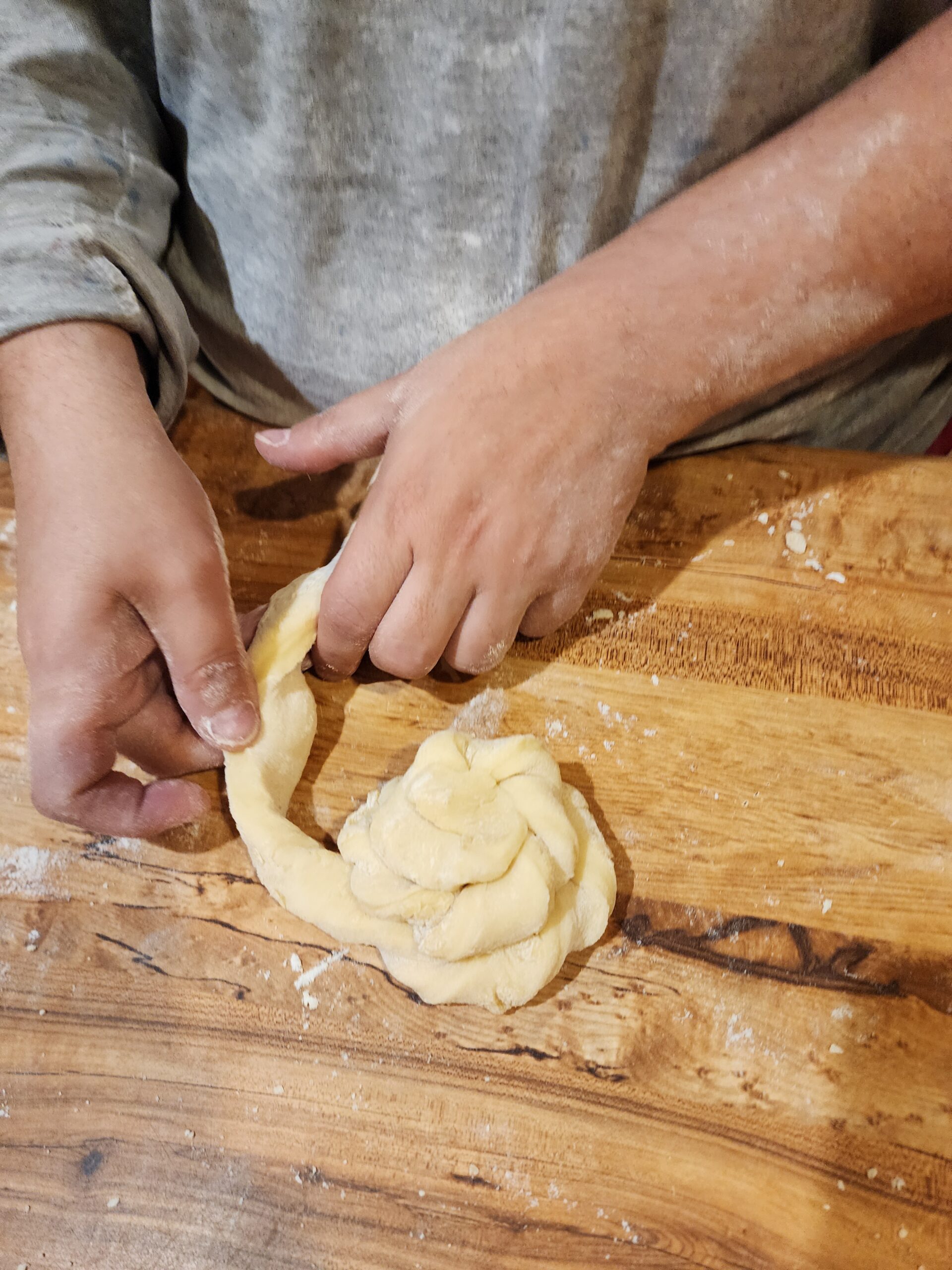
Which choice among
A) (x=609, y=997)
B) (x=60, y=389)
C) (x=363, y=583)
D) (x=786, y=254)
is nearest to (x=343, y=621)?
(x=363, y=583)

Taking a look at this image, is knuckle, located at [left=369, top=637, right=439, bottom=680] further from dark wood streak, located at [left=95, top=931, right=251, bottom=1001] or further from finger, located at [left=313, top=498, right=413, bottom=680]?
dark wood streak, located at [left=95, top=931, right=251, bottom=1001]

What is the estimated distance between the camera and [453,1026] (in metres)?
0.79

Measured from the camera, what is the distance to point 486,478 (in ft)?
2.57

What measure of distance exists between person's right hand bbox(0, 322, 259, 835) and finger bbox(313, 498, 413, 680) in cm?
10

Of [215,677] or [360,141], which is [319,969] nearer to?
[215,677]

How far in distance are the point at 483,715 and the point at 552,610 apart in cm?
15

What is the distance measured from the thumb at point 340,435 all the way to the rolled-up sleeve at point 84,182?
16cm

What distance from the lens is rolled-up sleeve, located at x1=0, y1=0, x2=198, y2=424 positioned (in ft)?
2.53

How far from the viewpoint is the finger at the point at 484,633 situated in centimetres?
82

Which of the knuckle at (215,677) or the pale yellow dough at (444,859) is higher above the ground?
the knuckle at (215,677)

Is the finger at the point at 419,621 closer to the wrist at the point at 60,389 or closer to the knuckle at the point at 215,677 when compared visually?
the knuckle at the point at 215,677

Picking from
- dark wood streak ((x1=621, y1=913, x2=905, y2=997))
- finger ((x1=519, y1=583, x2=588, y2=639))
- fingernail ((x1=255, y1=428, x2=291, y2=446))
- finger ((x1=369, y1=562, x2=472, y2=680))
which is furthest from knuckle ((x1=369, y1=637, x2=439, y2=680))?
dark wood streak ((x1=621, y1=913, x2=905, y2=997))

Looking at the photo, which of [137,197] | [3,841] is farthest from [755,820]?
[137,197]

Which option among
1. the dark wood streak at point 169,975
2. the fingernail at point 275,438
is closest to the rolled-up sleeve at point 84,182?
the fingernail at point 275,438
